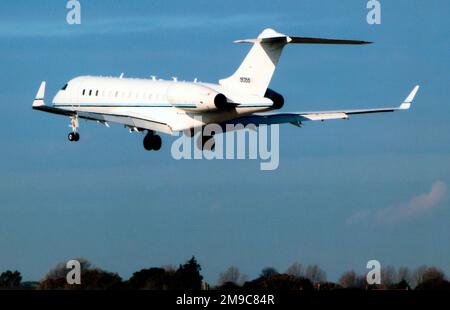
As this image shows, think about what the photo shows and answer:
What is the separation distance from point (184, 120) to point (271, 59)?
478 centimetres

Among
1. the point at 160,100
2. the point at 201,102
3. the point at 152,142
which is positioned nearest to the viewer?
the point at 201,102

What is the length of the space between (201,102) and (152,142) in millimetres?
5051

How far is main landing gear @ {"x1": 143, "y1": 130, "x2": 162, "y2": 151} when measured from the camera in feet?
226

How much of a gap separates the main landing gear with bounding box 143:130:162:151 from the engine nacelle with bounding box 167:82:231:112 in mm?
2663

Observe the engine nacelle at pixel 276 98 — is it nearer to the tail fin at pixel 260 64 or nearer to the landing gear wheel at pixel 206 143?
the tail fin at pixel 260 64

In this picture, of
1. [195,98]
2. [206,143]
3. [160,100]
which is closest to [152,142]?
[160,100]

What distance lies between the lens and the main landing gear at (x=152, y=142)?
226 ft

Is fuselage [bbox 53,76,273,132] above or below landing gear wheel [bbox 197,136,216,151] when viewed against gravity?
above

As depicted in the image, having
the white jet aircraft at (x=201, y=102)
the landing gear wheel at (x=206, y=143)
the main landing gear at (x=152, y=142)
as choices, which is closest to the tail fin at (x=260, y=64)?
the white jet aircraft at (x=201, y=102)

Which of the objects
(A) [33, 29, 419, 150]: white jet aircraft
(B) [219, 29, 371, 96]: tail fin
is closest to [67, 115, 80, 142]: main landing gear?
(A) [33, 29, 419, 150]: white jet aircraft

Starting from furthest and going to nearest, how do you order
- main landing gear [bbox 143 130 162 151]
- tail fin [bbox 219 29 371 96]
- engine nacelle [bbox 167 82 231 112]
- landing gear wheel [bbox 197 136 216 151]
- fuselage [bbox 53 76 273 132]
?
main landing gear [bbox 143 130 162 151] < landing gear wheel [bbox 197 136 216 151] < tail fin [bbox 219 29 371 96] < fuselage [bbox 53 76 273 132] < engine nacelle [bbox 167 82 231 112]

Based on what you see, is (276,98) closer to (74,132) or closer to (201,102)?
(201,102)

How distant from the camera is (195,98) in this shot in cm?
6512

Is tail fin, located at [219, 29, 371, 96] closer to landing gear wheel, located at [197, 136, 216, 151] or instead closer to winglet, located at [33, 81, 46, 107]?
landing gear wheel, located at [197, 136, 216, 151]
